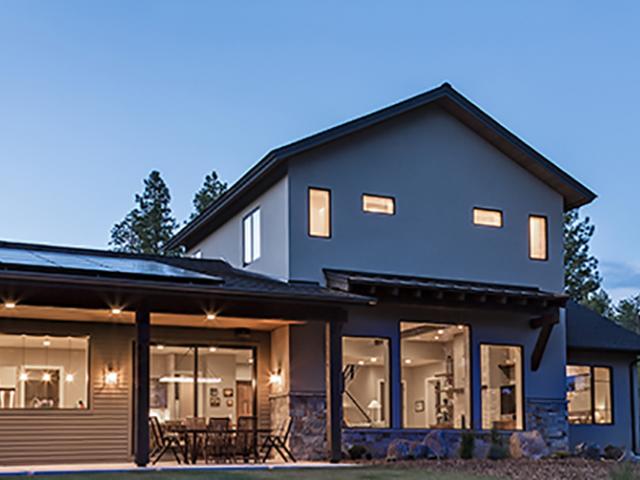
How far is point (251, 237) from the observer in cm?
1933

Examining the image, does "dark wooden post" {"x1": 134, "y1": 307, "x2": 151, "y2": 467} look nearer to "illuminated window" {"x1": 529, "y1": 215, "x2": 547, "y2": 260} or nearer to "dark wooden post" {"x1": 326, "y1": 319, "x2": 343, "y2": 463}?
"dark wooden post" {"x1": 326, "y1": 319, "x2": 343, "y2": 463}

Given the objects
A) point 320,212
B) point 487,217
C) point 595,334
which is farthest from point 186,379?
point 595,334

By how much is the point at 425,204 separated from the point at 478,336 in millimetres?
2864

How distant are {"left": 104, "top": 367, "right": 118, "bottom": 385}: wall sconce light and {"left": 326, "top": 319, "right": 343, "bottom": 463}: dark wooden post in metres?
4.00

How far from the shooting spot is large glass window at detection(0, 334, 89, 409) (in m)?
15.9

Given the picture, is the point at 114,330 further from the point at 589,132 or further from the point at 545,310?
the point at 589,132

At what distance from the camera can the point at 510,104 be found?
6931cm

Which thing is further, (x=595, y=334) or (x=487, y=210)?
(x=595, y=334)

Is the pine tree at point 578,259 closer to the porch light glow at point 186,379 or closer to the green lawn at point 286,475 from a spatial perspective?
the porch light glow at point 186,379

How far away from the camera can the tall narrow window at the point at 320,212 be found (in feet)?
58.0

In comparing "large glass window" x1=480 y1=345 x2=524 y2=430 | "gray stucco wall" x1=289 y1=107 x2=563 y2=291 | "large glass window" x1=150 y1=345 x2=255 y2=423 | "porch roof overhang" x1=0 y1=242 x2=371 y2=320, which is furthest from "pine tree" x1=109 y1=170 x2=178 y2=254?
"porch roof overhang" x1=0 y1=242 x2=371 y2=320

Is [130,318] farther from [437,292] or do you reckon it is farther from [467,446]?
[467,446]

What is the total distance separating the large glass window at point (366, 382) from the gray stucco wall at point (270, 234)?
201 centimetres

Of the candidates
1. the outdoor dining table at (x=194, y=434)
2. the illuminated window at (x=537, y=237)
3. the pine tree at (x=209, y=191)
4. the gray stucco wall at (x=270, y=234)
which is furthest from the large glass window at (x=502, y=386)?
the pine tree at (x=209, y=191)
